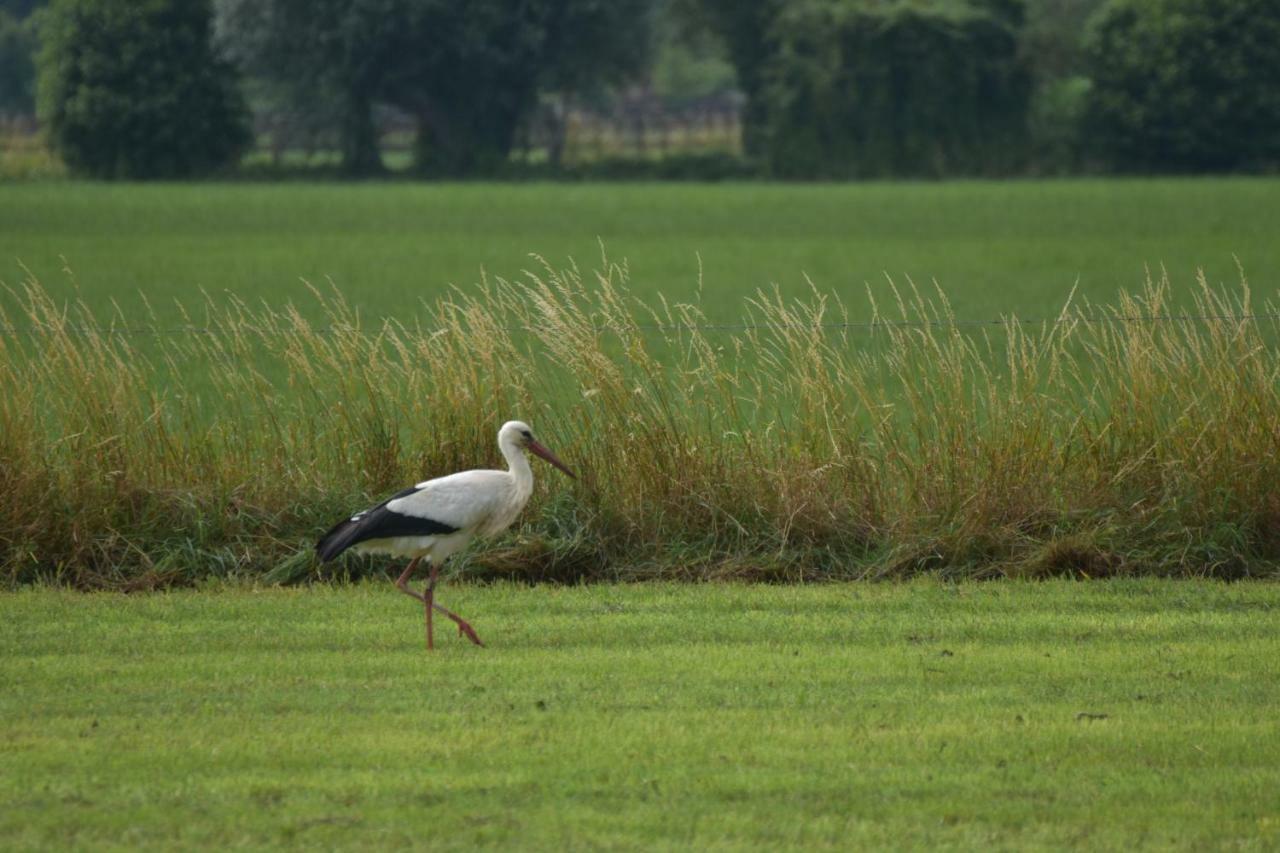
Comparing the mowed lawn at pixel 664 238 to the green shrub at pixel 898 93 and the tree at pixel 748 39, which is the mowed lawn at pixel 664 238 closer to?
the green shrub at pixel 898 93

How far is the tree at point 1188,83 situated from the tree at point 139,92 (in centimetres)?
3365

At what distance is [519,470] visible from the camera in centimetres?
1009

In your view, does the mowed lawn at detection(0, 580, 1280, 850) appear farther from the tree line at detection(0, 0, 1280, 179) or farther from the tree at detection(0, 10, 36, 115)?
the tree at detection(0, 10, 36, 115)

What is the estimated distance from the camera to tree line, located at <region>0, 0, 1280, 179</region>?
76.1 m

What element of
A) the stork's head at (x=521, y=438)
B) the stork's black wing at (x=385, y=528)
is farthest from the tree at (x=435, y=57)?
the stork's black wing at (x=385, y=528)

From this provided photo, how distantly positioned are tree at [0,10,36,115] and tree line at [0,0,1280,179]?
140 feet

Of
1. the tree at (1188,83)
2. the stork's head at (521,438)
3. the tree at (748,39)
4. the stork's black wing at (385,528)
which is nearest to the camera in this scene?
the stork's black wing at (385,528)

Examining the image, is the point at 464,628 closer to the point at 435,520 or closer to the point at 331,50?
the point at 435,520

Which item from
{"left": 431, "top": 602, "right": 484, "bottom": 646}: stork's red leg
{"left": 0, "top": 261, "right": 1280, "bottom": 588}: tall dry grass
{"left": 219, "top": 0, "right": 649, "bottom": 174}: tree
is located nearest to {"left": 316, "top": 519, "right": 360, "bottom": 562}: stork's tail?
{"left": 431, "top": 602, "right": 484, "bottom": 646}: stork's red leg

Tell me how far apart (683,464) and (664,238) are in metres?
35.3

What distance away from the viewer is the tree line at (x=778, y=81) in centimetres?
7606

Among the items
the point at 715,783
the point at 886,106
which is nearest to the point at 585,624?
the point at 715,783

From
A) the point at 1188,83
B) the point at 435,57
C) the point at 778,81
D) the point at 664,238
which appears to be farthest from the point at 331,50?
the point at 664,238

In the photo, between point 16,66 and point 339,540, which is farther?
point 16,66
